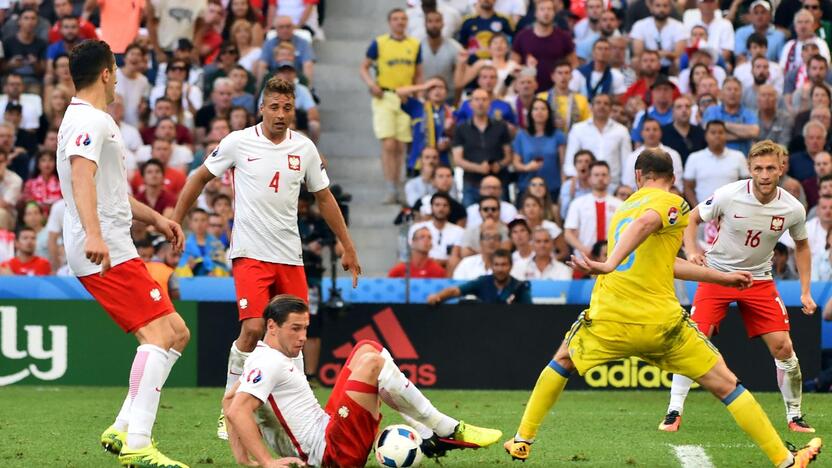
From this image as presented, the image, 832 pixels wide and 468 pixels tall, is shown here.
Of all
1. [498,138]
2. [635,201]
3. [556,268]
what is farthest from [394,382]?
[498,138]

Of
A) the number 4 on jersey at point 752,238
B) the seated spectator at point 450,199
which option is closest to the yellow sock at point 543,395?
the number 4 on jersey at point 752,238

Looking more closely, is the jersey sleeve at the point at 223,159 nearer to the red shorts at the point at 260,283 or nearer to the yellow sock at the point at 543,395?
the red shorts at the point at 260,283

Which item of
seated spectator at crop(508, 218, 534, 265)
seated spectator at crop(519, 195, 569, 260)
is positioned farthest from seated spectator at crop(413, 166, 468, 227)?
seated spectator at crop(508, 218, 534, 265)

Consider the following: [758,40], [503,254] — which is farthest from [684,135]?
[503,254]

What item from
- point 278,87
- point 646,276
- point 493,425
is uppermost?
point 278,87

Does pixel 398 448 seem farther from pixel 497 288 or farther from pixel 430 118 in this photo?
pixel 430 118

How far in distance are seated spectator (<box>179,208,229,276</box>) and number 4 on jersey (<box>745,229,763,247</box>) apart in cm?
656

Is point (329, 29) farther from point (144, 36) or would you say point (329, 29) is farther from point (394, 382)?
point (394, 382)

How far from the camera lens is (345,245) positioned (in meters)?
9.97

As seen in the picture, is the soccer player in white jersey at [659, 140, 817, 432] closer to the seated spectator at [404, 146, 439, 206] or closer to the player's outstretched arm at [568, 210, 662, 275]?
the player's outstretched arm at [568, 210, 662, 275]

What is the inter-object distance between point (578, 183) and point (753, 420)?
8879mm

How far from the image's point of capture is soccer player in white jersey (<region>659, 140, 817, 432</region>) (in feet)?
34.5

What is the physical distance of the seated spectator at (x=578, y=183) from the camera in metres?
16.5

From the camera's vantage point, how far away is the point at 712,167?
16.5 m
